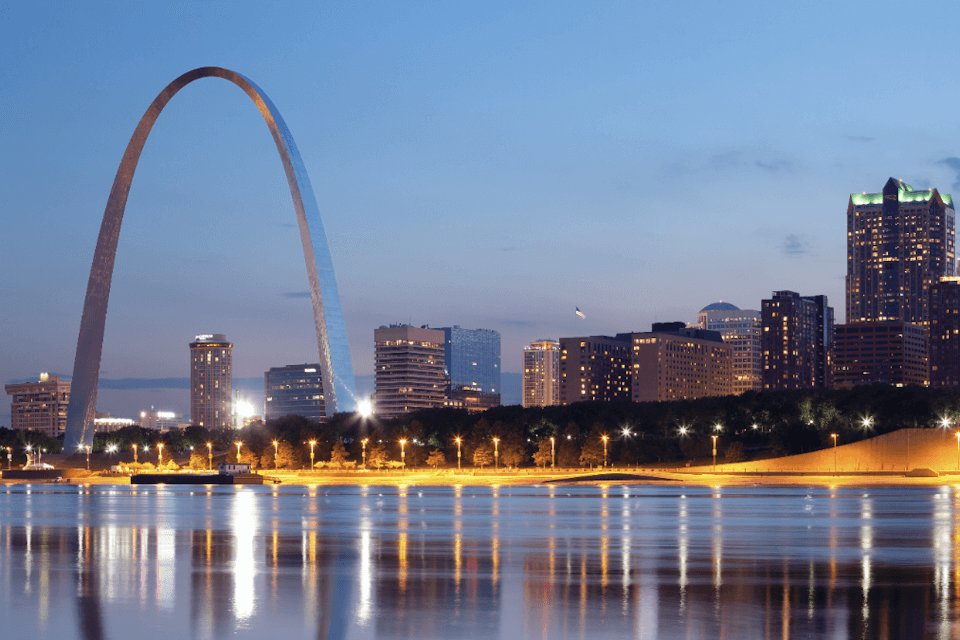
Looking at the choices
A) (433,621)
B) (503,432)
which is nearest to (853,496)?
(433,621)

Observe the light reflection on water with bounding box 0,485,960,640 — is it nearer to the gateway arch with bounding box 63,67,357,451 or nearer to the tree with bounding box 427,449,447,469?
the gateway arch with bounding box 63,67,357,451

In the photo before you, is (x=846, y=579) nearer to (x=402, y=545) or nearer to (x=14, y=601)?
(x=402, y=545)

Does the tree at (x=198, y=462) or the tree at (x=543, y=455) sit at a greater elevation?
the tree at (x=543, y=455)

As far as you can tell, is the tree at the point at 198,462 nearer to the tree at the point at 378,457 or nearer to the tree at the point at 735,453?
the tree at the point at 378,457

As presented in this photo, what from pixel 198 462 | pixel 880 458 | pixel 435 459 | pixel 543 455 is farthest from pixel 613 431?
pixel 198 462

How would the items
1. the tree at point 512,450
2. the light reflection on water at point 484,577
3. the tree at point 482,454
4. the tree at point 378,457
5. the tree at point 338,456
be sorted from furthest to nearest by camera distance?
the tree at point 482,454 → the tree at point 378,457 → the tree at point 338,456 → the tree at point 512,450 → the light reflection on water at point 484,577

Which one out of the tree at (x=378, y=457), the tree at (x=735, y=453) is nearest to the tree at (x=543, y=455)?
the tree at (x=378, y=457)
